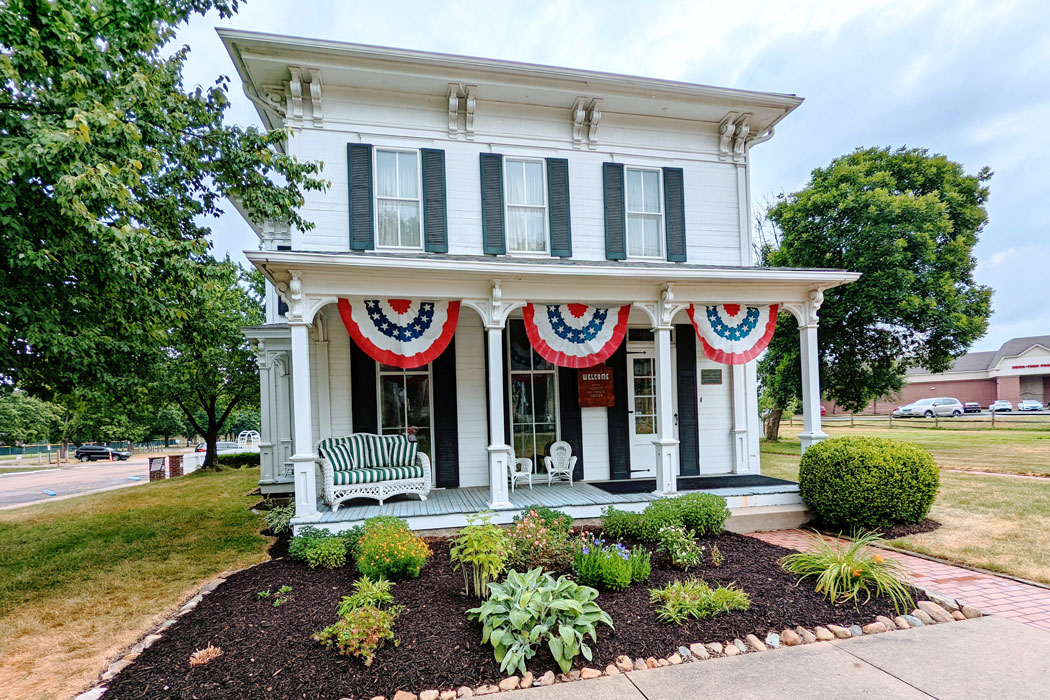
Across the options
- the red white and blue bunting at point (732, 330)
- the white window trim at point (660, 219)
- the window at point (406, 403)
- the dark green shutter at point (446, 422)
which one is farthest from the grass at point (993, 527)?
the window at point (406, 403)

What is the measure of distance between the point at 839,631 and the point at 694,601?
3.47 feet

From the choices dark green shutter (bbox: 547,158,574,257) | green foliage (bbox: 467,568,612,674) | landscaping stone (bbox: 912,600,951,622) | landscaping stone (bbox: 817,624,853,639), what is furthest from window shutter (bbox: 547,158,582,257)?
landscaping stone (bbox: 912,600,951,622)

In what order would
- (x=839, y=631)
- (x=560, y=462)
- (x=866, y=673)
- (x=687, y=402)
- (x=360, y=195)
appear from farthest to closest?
(x=687, y=402), (x=560, y=462), (x=360, y=195), (x=839, y=631), (x=866, y=673)

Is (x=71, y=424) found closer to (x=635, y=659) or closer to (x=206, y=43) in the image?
(x=206, y=43)

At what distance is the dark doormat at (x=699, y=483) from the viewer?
300 inches

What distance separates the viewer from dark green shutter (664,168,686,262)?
8508 millimetres

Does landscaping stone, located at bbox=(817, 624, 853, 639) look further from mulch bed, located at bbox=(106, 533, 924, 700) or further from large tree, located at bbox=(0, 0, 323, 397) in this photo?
large tree, located at bbox=(0, 0, 323, 397)

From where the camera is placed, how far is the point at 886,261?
44.5 feet

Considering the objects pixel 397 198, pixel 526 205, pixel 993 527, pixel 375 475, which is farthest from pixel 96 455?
pixel 993 527

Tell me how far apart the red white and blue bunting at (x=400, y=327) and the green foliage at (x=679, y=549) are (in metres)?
3.53

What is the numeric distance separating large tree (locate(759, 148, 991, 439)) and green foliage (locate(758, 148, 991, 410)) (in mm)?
28

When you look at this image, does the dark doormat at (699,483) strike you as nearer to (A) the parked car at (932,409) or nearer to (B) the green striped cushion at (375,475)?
(B) the green striped cushion at (375,475)

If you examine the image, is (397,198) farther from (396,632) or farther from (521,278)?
(396,632)

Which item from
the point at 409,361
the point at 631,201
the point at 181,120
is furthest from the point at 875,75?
the point at 181,120
